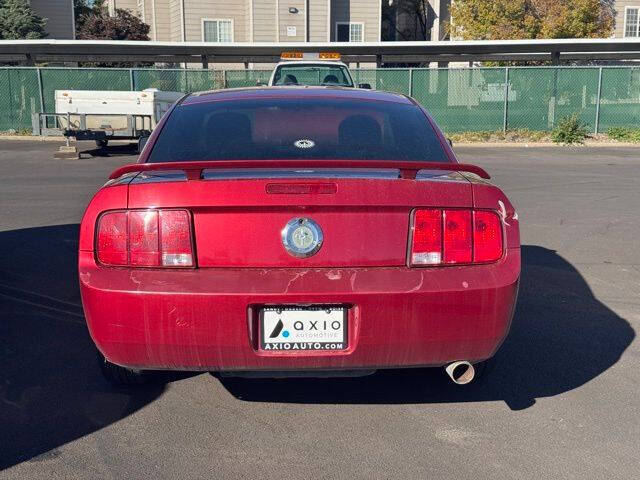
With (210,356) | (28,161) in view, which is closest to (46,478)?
(210,356)

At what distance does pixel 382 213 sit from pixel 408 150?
42.0 inches

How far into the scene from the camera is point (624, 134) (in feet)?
76.0

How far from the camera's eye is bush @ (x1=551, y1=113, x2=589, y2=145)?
22375mm

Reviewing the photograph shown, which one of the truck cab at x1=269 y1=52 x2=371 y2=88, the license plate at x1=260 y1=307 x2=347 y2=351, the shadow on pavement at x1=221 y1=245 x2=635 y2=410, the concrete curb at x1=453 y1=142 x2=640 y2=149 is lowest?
the concrete curb at x1=453 y1=142 x2=640 y2=149

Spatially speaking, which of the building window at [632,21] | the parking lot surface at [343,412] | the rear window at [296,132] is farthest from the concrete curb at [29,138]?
the building window at [632,21]

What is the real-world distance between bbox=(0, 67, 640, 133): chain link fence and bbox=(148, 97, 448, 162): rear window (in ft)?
65.0

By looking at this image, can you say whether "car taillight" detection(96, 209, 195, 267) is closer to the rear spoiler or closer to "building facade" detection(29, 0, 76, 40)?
the rear spoiler

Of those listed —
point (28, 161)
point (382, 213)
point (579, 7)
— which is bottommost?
point (28, 161)

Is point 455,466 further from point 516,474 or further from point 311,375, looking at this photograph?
point 311,375

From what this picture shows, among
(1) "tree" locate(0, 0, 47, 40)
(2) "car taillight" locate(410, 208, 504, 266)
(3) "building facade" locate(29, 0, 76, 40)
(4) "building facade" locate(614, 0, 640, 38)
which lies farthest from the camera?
(4) "building facade" locate(614, 0, 640, 38)

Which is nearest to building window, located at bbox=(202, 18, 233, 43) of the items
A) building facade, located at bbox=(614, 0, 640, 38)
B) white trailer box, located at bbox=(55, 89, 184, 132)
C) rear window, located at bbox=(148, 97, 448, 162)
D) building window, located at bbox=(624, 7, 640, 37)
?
white trailer box, located at bbox=(55, 89, 184, 132)

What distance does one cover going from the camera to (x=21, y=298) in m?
5.89

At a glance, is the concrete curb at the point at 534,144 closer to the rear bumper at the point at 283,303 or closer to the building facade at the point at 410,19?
the rear bumper at the point at 283,303

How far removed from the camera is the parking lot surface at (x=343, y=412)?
3.31 meters
